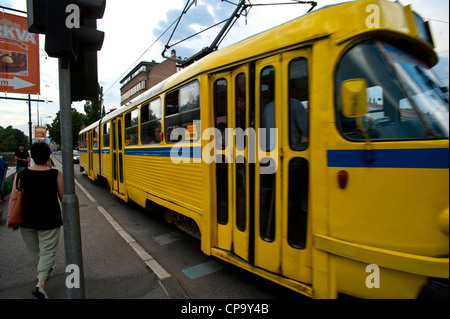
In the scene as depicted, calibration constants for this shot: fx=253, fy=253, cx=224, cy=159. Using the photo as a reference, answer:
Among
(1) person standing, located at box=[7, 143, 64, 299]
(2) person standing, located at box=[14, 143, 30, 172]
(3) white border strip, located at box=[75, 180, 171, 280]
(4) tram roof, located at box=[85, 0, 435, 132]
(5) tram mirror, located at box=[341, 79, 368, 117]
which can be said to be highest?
(4) tram roof, located at box=[85, 0, 435, 132]

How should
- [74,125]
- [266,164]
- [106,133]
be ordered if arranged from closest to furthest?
[266,164] → [106,133] → [74,125]

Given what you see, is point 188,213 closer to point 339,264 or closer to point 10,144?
point 339,264

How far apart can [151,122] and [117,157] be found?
9.49ft

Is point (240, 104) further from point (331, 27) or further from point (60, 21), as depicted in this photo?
point (60, 21)

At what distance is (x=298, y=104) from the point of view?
2500mm

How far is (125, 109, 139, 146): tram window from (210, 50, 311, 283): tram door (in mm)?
3279

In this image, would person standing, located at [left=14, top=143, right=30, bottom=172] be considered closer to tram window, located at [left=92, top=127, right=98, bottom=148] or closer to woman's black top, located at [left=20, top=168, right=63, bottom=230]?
tram window, located at [left=92, top=127, right=98, bottom=148]

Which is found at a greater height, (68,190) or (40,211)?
(68,190)

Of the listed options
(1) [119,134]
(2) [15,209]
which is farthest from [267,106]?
(1) [119,134]

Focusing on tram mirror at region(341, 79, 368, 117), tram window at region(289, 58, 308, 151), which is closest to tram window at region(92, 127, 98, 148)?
tram window at region(289, 58, 308, 151)

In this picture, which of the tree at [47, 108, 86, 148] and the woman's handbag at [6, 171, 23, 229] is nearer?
the woman's handbag at [6, 171, 23, 229]

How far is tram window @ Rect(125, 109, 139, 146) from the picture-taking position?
19.6 ft

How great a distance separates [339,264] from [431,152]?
1.12 meters

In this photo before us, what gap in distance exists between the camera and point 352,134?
2.12 meters
